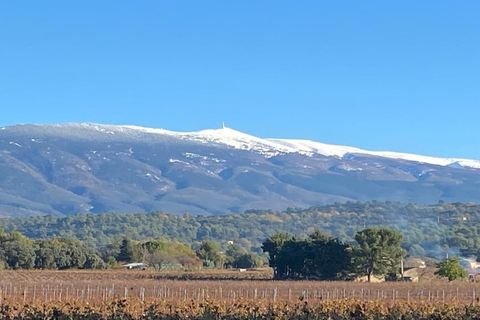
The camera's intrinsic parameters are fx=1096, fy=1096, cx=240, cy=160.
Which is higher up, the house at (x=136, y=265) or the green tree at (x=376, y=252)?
the green tree at (x=376, y=252)

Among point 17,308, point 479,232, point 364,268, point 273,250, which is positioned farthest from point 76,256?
point 479,232

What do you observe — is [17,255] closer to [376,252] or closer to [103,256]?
[103,256]

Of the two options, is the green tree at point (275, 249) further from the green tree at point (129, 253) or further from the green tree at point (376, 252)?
the green tree at point (129, 253)

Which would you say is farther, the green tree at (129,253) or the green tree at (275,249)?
the green tree at (129,253)

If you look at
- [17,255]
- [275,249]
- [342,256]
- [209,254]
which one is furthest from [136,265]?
[342,256]

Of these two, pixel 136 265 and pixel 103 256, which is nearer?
pixel 136 265

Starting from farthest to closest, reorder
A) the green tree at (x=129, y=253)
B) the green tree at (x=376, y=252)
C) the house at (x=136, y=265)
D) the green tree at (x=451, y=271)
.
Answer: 1. the green tree at (x=129, y=253)
2. the house at (x=136, y=265)
3. the green tree at (x=451, y=271)
4. the green tree at (x=376, y=252)

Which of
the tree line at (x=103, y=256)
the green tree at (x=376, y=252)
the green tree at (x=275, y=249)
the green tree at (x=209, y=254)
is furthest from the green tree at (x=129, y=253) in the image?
the green tree at (x=376, y=252)

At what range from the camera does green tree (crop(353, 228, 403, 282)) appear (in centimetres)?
8331

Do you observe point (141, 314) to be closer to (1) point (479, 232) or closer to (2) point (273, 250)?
(2) point (273, 250)

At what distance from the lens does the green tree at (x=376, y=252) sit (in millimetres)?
83312

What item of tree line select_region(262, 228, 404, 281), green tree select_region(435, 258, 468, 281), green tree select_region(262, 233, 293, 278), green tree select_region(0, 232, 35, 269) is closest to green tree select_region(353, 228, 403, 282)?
tree line select_region(262, 228, 404, 281)

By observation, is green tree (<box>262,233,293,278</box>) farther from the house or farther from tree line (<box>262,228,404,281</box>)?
the house

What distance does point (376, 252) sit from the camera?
83625 millimetres
